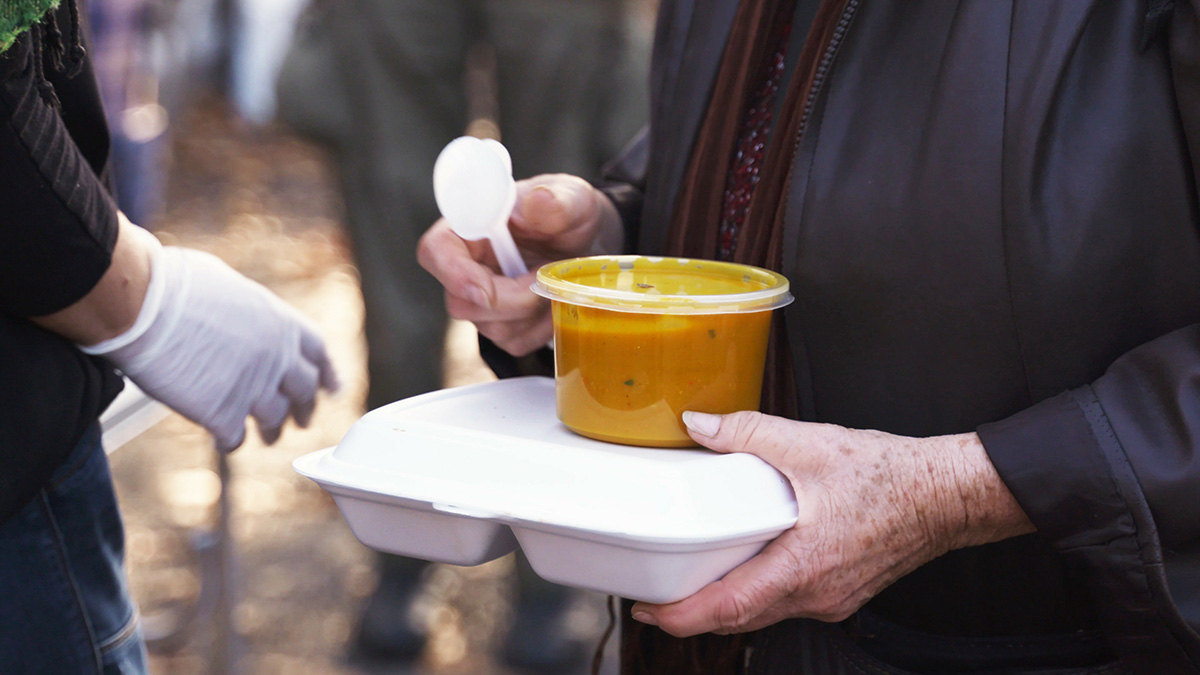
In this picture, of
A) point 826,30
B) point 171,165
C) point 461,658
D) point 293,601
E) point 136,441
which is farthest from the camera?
point 171,165

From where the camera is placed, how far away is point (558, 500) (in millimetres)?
726

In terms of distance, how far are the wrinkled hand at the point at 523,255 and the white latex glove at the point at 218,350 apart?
315mm

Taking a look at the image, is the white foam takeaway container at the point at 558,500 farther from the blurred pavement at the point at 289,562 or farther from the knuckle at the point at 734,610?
the blurred pavement at the point at 289,562

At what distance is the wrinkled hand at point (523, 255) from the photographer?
97 centimetres

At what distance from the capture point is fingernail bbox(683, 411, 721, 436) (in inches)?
30.8

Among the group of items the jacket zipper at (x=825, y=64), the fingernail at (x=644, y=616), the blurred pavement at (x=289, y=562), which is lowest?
the blurred pavement at (x=289, y=562)

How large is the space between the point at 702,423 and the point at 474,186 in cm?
31

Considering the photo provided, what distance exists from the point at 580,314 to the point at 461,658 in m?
1.64


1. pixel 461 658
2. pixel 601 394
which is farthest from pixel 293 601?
pixel 601 394

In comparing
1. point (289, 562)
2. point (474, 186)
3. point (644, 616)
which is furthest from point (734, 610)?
point (289, 562)

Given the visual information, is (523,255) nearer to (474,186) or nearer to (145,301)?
(474,186)

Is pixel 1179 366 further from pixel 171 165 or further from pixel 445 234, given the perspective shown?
pixel 171 165

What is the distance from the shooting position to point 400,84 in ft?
7.38

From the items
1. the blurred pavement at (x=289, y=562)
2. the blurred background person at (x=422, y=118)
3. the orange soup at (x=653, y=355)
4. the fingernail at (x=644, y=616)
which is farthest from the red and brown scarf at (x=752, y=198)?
the blurred background person at (x=422, y=118)
